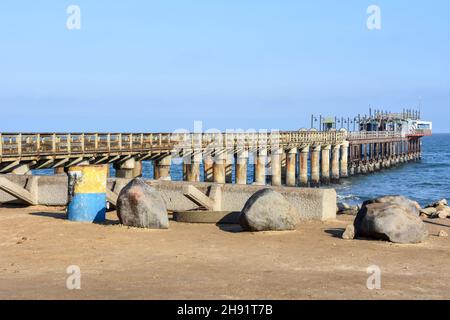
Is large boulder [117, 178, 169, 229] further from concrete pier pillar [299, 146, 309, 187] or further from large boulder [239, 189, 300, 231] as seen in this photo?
concrete pier pillar [299, 146, 309, 187]

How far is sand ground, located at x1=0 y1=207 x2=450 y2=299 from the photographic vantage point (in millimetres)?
7695

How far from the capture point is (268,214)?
42.3ft

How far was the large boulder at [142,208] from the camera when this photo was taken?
13133 millimetres

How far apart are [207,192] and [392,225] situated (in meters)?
5.34

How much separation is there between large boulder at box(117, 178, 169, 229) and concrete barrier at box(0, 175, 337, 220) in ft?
8.39

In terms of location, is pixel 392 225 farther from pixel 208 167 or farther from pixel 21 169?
pixel 208 167

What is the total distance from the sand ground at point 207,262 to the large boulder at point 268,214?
0.25 metres

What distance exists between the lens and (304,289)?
7832 mm

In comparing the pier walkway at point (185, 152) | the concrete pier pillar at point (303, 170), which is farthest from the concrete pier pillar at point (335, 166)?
the concrete pier pillar at point (303, 170)

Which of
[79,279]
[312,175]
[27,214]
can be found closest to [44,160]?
[27,214]

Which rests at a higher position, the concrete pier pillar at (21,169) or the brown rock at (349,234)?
the concrete pier pillar at (21,169)

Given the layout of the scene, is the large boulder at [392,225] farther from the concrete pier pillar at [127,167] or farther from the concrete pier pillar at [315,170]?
the concrete pier pillar at [315,170]

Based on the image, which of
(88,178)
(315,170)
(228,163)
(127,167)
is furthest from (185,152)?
(88,178)

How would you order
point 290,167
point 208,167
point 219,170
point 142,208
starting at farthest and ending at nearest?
point 290,167
point 208,167
point 219,170
point 142,208
